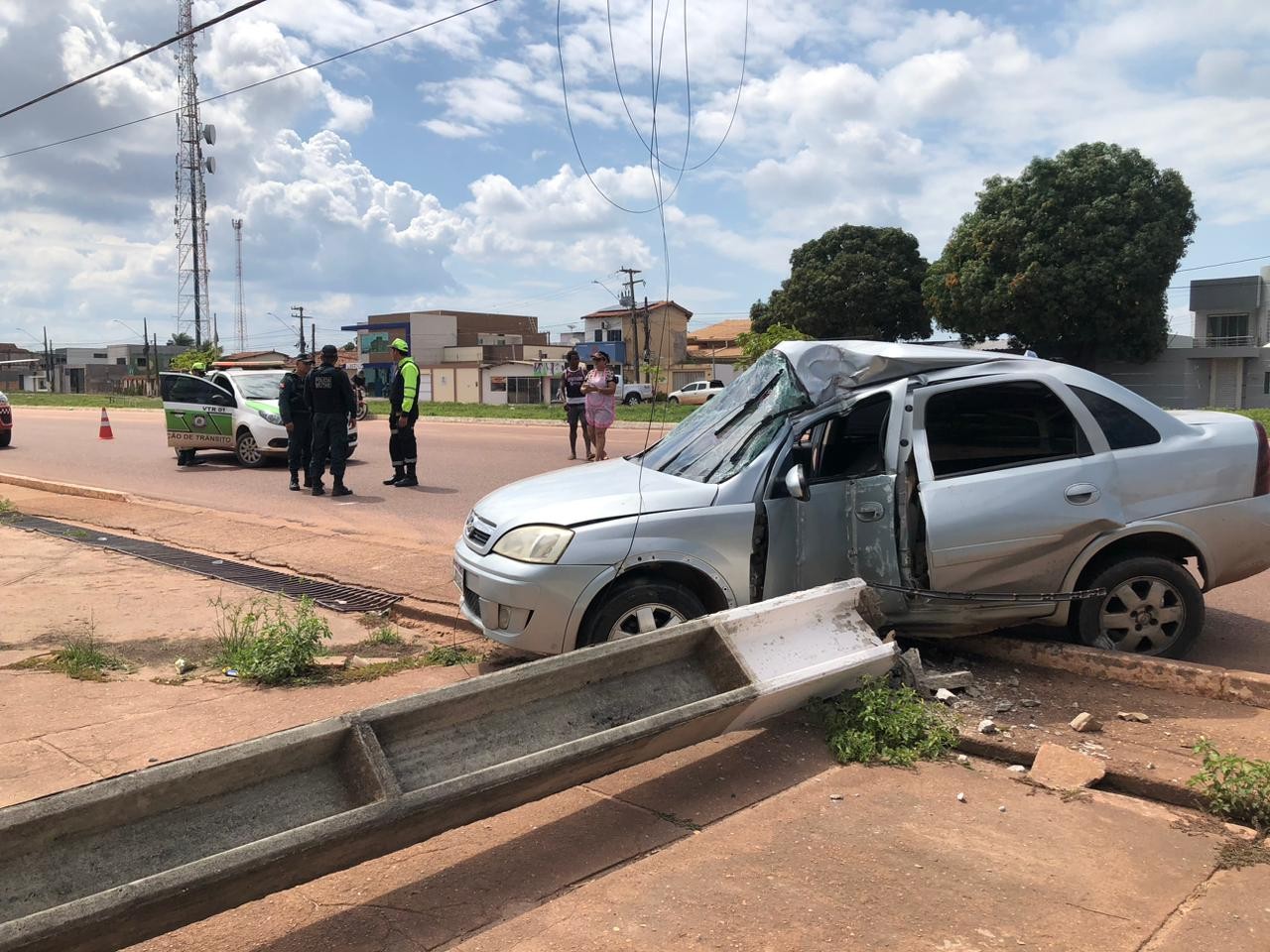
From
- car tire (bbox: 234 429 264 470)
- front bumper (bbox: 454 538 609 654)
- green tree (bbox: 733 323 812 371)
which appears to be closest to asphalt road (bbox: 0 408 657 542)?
car tire (bbox: 234 429 264 470)

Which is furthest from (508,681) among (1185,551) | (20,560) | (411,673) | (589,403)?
(589,403)

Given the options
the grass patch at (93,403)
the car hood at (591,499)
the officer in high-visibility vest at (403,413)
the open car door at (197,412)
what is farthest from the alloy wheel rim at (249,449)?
the grass patch at (93,403)

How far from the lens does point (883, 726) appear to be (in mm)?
4262

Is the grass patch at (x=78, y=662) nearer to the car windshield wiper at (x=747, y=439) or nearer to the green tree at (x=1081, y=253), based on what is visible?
the car windshield wiper at (x=747, y=439)

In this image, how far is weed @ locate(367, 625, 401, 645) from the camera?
6273mm

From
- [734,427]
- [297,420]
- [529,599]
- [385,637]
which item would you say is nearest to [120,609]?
[385,637]

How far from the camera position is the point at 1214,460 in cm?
517

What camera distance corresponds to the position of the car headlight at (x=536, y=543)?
4.73m

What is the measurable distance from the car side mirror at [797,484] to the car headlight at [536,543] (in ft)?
3.55

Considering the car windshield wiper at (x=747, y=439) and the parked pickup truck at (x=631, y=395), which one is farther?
the parked pickup truck at (x=631, y=395)

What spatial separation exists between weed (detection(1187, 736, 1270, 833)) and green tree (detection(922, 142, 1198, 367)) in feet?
124

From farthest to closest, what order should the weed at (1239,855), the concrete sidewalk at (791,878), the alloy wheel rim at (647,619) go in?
the alloy wheel rim at (647,619) < the weed at (1239,855) < the concrete sidewalk at (791,878)

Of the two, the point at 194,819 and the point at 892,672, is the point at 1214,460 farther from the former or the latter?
the point at 194,819

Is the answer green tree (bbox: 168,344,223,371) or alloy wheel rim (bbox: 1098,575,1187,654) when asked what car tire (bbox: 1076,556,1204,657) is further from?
green tree (bbox: 168,344,223,371)
